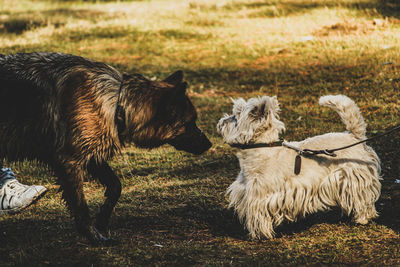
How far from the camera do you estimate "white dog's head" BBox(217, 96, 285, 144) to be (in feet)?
15.4

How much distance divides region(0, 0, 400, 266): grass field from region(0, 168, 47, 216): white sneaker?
0.63ft

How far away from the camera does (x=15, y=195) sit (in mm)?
5305

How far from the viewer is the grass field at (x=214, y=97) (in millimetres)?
4488

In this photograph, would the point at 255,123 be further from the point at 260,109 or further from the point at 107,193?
the point at 107,193

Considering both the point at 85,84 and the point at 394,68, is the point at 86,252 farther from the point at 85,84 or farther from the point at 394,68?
the point at 394,68

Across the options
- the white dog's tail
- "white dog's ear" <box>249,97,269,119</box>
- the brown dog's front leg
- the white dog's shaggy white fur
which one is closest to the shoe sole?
the brown dog's front leg

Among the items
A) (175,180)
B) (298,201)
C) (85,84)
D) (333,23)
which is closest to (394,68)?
(333,23)

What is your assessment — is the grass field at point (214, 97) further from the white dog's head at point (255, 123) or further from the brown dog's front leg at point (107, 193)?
the white dog's head at point (255, 123)

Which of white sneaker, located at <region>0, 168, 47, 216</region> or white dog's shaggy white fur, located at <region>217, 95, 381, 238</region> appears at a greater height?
white dog's shaggy white fur, located at <region>217, 95, 381, 238</region>

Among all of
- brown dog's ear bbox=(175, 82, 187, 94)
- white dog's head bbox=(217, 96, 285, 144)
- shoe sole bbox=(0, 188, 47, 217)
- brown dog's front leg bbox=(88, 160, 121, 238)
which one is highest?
brown dog's ear bbox=(175, 82, 187, 94)

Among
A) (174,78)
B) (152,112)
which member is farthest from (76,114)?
(174,78)

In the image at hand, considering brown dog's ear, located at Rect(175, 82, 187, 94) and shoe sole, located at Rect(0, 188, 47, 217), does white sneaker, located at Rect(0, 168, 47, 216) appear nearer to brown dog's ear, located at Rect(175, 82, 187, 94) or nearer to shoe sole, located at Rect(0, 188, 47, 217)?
shoe sole, located at Rect(0, 188, 47, 217)

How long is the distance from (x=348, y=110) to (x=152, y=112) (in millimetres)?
1988

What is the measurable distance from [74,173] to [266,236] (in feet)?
6.39
